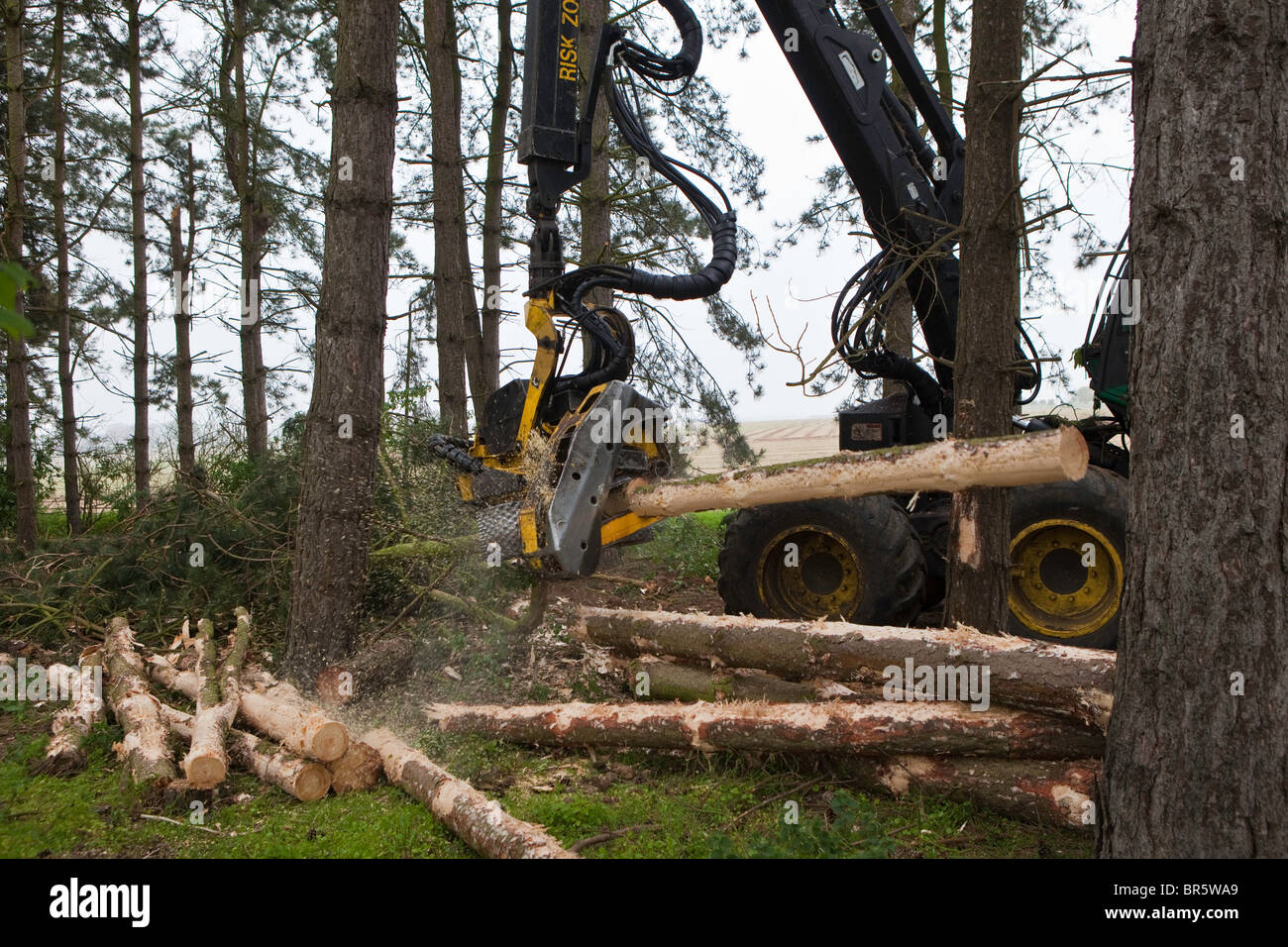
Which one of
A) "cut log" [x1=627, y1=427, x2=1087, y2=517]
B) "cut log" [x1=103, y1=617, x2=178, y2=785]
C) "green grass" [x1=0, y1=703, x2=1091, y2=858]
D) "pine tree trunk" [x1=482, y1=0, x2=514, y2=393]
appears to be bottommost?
"green grass" [x1=0, y1=703, x2=1091, y2=858]

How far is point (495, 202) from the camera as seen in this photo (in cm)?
1319

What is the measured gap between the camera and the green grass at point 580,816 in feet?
12.6

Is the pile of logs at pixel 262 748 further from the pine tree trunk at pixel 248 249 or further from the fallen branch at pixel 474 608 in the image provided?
the pine tree trunk at pixel 248 249

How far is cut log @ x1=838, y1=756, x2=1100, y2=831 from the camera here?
395 centimetres

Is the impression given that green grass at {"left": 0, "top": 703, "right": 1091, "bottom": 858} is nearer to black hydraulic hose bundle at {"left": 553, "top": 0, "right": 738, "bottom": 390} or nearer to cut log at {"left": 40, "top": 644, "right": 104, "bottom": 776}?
cut log at {"left": 40, "top": 644, "right": 104, "bottom": 776}

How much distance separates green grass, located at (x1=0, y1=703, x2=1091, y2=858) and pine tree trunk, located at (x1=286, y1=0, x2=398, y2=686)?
124 cm

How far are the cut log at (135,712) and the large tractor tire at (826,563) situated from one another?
360 cm

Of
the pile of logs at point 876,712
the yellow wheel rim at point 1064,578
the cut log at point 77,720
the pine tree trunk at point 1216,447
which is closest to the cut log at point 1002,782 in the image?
the pile of logs at point 876,712

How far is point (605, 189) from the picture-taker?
10.7 metres

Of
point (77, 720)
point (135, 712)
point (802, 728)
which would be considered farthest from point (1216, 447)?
point (77, 720)

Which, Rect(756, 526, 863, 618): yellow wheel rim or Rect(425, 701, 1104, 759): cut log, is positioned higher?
Rect(756, 526, 863, 618): yellow wheel rim

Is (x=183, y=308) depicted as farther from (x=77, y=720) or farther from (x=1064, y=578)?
(x=1064, y=578)

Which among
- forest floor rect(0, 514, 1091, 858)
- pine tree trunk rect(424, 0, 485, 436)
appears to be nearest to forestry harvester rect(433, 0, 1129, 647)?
forest floor rect(0, 514, 1091, 858)
